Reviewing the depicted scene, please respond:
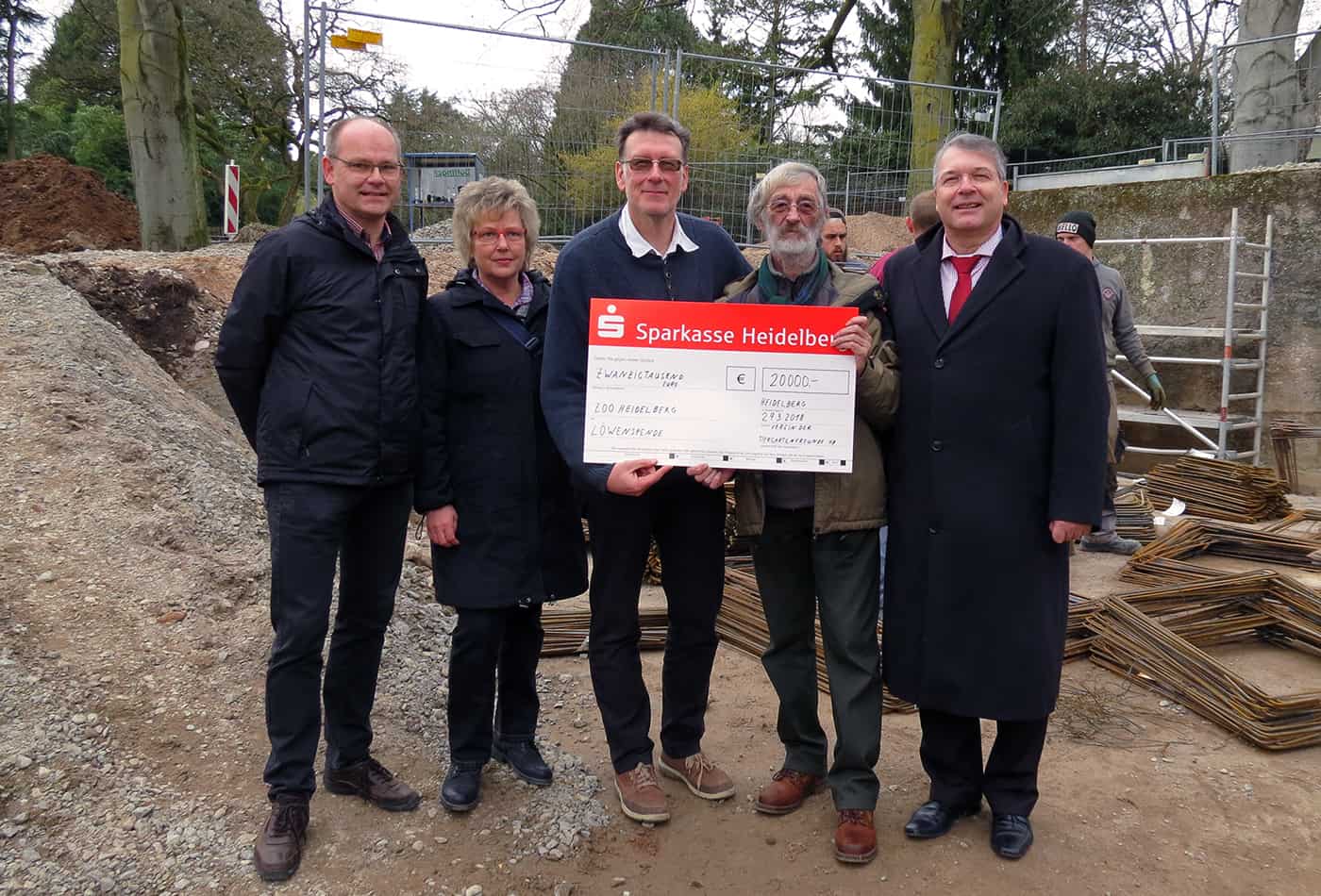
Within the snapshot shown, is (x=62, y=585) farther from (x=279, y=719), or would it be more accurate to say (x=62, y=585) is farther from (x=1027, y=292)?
(x=1027, y=292)

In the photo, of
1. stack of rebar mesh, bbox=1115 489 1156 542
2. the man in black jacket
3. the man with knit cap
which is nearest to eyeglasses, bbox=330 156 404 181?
the man in black jacket

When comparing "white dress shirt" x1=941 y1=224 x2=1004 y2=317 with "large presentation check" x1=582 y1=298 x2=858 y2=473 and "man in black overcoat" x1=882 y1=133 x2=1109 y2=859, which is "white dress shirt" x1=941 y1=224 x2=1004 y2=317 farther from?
"large presentation check" x1=582 y1=298 x2=858 y2=473

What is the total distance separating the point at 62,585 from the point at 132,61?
10104mm

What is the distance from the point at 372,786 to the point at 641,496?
4.74ft

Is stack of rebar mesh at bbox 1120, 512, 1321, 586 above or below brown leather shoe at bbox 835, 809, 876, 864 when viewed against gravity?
above

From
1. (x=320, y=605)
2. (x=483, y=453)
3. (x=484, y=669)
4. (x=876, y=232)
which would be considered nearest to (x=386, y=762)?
(x=484, y=669)

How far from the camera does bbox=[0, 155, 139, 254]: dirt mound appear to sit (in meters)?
15.5

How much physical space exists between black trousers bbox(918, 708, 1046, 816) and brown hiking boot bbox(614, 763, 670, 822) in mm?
973

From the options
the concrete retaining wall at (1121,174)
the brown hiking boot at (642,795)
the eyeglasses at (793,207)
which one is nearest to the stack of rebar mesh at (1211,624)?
the brown hiking boot at (642,795)

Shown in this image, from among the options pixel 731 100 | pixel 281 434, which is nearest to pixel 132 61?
pixel 731 100

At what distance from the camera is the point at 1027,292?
3.15 metres

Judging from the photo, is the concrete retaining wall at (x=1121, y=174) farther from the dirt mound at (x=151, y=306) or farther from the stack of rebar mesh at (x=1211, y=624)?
the dirt mound at (x=151, y=306)

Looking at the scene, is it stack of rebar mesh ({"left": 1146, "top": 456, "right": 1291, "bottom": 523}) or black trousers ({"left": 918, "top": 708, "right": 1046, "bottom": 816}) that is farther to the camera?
stack of rebar mesh ({"left": 1146, "top": 456, "right": 1291, "bottom": 523})

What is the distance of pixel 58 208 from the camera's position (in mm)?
16719
